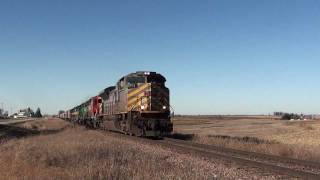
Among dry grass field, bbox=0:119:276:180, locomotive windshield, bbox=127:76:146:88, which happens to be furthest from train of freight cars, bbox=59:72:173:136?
dry grass field, bbox=0:119:276:180

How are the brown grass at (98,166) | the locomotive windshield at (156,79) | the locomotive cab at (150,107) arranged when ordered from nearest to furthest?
the brown grass at (98,166), the locomotive cab at (150,107), the locomotive windshield at (156,79)

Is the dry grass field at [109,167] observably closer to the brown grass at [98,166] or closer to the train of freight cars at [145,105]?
the brown grass at [98,166]

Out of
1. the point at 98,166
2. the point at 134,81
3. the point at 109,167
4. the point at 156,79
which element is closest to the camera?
the point at 109,167

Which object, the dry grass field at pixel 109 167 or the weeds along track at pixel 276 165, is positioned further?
the weeds along track at pixel 276 165

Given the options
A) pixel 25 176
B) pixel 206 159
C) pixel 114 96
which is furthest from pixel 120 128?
pixel 25 176

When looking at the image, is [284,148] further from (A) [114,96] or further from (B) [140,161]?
(A) [114,96]

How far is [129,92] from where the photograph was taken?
31172mm

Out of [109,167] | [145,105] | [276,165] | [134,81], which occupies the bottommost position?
[276,165]

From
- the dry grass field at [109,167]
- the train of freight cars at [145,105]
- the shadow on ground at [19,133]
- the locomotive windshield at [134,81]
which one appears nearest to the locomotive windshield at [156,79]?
the train of freight cars at [145,105]

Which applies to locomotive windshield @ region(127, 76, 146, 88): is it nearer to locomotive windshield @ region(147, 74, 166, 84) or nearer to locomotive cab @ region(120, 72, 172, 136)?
locomotive cab @ region(120, 72, 172, 136)

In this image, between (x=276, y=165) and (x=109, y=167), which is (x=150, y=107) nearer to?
(x=276, y=165)

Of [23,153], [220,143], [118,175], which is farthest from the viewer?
[220,143]

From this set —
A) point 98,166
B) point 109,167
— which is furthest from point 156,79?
point 109,167

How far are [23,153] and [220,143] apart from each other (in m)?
11.1
